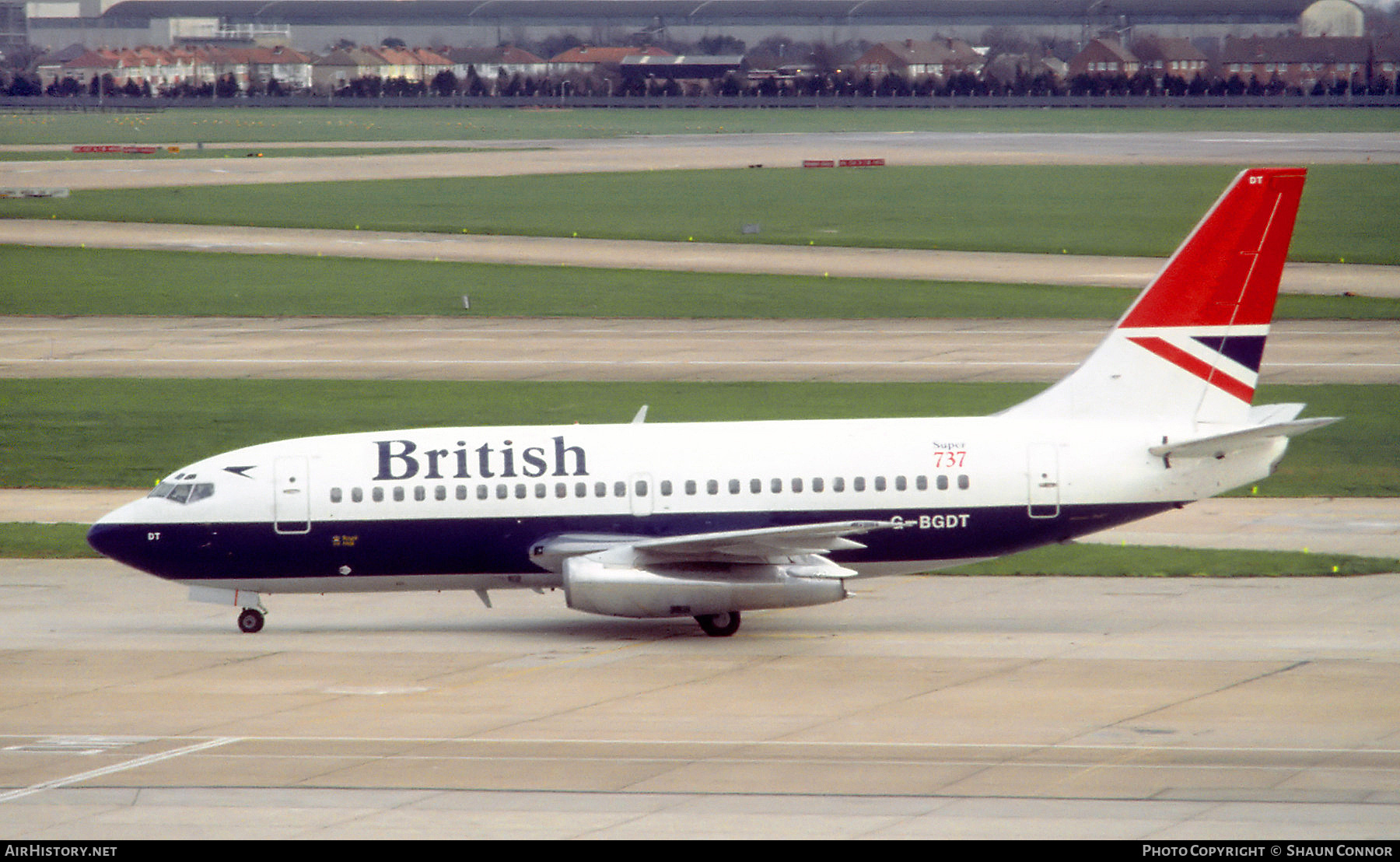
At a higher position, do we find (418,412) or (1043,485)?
(1043,485)

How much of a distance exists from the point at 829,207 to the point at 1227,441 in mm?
81341

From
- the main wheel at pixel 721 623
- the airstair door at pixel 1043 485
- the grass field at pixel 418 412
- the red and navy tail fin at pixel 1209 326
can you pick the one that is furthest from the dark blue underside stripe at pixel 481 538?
the grass field at pixel 418 412

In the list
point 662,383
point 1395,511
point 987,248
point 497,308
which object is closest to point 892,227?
point 987,248

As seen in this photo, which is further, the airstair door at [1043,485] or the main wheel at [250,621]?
the main wheel at [250,621]

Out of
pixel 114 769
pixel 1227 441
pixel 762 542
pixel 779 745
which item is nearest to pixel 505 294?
pixel 762 542

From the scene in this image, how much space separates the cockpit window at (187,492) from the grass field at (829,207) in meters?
63.7

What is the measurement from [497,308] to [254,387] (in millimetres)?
18554

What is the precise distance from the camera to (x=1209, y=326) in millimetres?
32000

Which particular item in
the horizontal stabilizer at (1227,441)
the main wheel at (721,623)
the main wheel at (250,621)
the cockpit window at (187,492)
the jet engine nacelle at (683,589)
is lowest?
the main wheel at (250,621)

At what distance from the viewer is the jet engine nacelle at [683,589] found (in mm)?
30156

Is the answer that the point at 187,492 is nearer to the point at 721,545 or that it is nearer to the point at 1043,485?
the point at 721,545

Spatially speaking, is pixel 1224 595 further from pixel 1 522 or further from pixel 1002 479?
pixel 1 522

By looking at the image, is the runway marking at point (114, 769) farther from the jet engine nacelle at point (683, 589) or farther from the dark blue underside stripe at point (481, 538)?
the jet engine nacelle at point (683, 589)

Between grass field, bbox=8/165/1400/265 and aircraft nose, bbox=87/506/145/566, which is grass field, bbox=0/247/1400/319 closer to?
grass field, bbox=8/165/1400/265
